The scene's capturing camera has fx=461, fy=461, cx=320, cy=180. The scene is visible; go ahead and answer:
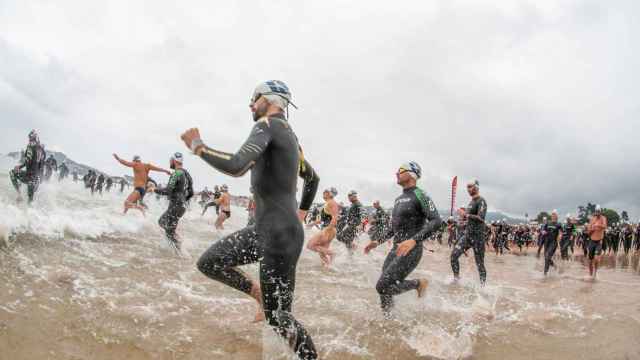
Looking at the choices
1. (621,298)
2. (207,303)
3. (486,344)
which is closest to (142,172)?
(207,303)

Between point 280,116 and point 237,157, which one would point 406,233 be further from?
point 237,157

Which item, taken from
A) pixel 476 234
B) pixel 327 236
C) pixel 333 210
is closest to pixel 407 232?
pixel 476 234

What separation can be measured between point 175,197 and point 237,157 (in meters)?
7.12

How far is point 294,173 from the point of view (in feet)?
10.7

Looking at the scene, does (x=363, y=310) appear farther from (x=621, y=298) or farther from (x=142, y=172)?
(x=142, y=172)

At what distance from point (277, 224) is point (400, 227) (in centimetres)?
304

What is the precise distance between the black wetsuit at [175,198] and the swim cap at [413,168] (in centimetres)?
519

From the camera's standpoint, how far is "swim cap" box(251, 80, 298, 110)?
3344mm

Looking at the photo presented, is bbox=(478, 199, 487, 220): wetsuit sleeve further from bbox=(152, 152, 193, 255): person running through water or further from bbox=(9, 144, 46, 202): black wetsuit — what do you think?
bbox=(9, 144, 46, 202): black wetsuit

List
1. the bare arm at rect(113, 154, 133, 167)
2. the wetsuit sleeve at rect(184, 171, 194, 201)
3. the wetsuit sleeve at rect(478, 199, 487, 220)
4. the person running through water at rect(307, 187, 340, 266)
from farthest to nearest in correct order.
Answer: the bare arm at rect(113, 154, 133, 167) → the person running through water at rect(307, 187, 340, 266) → the wetsuit sleeve at rect(184, 171, 194, 201) → the wetsuit sleeve at rect(478, 199, 487, 220)

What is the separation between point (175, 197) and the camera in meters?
9.45

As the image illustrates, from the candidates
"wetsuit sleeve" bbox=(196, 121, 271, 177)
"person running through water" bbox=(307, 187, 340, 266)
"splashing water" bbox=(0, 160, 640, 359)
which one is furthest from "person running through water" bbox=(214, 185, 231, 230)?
"wetsuit sleeve" bbox=(196, 121, 271, 177)

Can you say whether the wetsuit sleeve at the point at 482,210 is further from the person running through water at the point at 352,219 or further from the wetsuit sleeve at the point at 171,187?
the wetsuit sleeve at the point at 171,187

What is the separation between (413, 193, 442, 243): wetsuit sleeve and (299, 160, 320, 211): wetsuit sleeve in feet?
5.38
